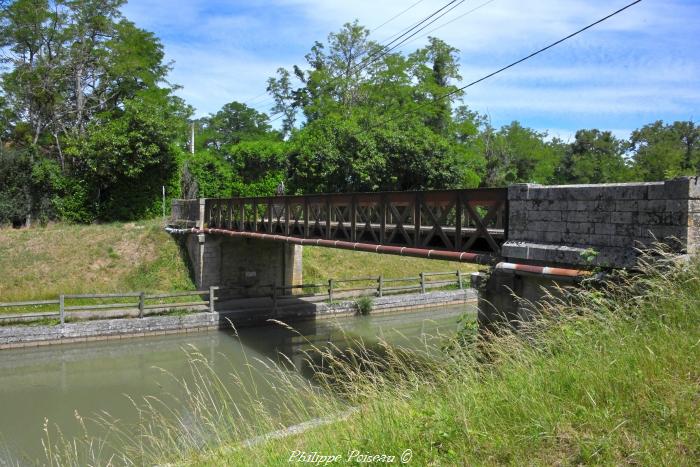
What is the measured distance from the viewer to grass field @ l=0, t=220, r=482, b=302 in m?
18.5

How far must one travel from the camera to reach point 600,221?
267 inches

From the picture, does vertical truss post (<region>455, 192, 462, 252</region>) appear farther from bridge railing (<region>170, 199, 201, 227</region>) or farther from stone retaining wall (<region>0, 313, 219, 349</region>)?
bridge railing (<region>170, 199, 201, 227</region>)

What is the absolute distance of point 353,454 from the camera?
3.55 m

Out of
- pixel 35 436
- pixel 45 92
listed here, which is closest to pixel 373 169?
pixel 45 92

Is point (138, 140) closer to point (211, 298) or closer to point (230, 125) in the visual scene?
point (211, 298)

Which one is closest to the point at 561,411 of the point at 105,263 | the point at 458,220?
the point at 458,220

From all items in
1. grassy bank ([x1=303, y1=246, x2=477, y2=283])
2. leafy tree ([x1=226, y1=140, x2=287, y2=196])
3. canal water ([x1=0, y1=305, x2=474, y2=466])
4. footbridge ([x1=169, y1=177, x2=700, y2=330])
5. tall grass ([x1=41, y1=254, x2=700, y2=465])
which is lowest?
canal water ([x1=0, y1=305, x2=474, y2=466])

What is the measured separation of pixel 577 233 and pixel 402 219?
→ 3764 mm

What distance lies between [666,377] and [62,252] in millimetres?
21291

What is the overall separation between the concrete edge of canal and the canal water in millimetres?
254

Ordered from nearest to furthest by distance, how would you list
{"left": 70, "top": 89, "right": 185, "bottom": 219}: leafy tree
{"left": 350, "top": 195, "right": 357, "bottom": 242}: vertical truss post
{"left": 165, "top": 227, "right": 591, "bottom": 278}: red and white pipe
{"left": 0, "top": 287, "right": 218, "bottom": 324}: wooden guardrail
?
1. {"left": 165, "top": 227, "right": 591, "bottom": 278}: red and white pipe
2. {"left": 350, "top": 195, "right": 357, "bottom": 242}: vertical truss post
3. {"left": 0, "top": 287, "right": 218, "bottom": 324}: wooden guardrail
4. {"left": 70, "top": 89, "right": 185, "bottom": 219}: leafy tree

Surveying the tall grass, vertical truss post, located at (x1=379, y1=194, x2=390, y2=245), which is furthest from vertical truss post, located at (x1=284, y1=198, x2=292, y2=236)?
the tall grass

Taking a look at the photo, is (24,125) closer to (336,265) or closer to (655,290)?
(336,265)

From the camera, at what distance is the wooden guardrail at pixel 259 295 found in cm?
1541
